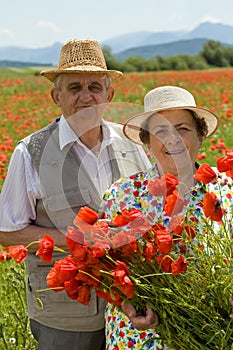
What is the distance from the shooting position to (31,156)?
254 cm

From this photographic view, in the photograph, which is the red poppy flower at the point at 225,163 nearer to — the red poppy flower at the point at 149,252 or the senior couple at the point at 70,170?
the red poppy flower at the point at 149,252

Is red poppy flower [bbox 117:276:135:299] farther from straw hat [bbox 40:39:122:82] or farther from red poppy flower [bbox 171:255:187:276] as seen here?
straw hat [bbox 40:39:122:82]

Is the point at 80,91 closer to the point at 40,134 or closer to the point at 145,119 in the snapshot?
the point at 40,134

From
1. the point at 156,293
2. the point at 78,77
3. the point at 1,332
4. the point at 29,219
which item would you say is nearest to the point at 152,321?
the point at 156,293

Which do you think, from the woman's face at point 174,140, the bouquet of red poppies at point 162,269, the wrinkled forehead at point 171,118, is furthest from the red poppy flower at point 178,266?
the wrinkled forehead at point 171,118

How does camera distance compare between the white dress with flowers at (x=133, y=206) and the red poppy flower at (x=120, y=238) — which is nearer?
the red poppy flower at (x=120, y=238)

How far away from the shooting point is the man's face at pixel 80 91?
258cm

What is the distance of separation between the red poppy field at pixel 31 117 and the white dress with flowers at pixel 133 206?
258mm

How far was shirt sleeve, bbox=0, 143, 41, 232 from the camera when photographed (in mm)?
2527

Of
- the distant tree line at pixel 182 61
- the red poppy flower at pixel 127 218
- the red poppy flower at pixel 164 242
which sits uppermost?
the red poppy flower at pixel 127 218

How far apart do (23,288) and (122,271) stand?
2.01 meters

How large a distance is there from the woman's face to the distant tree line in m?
29.0

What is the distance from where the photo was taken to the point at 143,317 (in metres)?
1.72

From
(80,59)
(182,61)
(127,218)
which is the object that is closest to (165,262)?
(127,218)
